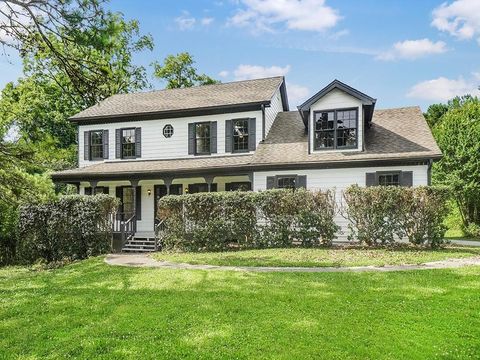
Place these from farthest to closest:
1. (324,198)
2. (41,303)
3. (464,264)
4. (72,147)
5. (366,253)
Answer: (72,147) < (324,198) < (366,253) < (464,264) < (41,303)

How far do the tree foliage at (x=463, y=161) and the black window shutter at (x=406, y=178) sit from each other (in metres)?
7.94

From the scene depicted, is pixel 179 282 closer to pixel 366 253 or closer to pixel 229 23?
pixel 366 253

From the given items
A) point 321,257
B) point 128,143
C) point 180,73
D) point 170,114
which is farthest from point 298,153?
point 180,73

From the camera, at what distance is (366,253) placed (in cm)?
1195

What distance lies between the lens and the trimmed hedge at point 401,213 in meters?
12.5

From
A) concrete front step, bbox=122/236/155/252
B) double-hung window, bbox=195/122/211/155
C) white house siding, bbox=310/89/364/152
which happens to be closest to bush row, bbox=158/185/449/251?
concrete front step, bbox=122/236/155/252

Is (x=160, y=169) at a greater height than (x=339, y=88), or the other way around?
(x=339, y=88)

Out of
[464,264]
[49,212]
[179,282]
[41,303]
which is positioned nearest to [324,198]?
[464,264]

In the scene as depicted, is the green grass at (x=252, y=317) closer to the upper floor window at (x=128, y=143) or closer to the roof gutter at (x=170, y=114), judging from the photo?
the roof gutter at (x=170, y=114)

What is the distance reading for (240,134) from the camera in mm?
18672

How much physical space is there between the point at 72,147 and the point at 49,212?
19391 mm

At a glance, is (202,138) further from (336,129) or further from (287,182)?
(336,129)

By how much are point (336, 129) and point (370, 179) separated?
9.06 ft

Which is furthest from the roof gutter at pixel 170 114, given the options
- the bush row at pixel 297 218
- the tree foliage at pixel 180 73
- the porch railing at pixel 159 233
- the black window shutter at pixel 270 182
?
the tree foliage at pixel 180 73
